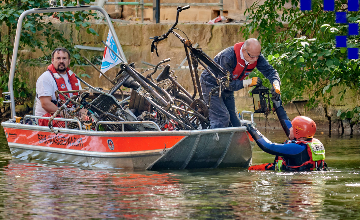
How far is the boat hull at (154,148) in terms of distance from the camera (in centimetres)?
986

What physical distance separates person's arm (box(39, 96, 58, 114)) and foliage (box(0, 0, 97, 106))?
471 cm

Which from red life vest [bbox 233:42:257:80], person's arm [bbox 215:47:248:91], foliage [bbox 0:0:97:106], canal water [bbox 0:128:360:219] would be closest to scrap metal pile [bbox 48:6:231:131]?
person's arm [bbox 215:47:248:91]

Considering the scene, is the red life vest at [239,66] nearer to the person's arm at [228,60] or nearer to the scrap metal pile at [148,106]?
the person's arm at [228,60]

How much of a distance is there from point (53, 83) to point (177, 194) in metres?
4.17

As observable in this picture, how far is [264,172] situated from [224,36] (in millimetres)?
10561

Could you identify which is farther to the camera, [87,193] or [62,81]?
[62,81]

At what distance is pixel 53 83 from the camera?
37.8 ft

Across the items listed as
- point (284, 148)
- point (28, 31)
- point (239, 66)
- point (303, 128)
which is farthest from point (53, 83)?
point (28, 31)

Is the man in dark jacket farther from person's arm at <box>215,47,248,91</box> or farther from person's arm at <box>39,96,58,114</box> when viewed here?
person's arm at <box>39,96,58,114</box>

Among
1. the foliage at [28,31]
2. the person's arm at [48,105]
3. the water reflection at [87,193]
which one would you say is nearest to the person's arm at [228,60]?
the water reflection at [87,193]

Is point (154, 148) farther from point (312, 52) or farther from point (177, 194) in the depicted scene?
point (312, 52)

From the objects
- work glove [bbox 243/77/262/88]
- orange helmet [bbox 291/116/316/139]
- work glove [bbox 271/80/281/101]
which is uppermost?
work glove [bbox 243/77/262/88]

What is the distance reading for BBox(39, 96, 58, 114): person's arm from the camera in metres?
11.3

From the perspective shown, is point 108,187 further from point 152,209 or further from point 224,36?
point 224,36
